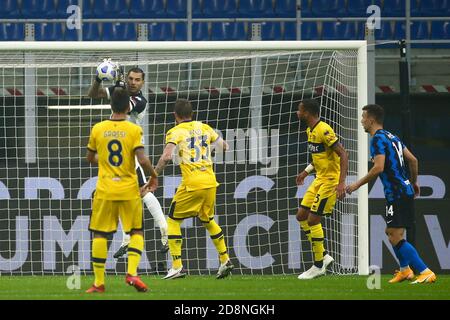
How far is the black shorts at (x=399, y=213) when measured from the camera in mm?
10719

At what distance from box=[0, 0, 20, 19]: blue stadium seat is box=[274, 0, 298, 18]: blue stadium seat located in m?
3.88

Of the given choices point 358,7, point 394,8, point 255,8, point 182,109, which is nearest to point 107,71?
point 182,109

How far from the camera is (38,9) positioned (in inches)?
Answer: 706

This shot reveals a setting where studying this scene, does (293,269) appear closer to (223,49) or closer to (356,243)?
(356,243)

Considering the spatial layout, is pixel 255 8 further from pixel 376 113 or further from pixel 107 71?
pixel 376 113

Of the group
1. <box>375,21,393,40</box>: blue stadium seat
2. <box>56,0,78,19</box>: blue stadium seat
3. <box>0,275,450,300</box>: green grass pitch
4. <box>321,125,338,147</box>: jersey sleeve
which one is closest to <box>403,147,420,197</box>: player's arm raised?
<box>321,125,338,147</box>: jersey sleeve

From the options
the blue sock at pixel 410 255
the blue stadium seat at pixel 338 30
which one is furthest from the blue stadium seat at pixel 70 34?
the blue sock at pixel 410 255

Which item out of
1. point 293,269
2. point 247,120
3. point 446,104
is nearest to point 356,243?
point 293,269

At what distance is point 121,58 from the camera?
13.5m

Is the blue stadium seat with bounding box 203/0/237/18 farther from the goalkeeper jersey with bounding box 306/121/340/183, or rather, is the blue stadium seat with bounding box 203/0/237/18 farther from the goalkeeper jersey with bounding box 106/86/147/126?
the goalkeeper jersey with bounding box 306/121/340/183

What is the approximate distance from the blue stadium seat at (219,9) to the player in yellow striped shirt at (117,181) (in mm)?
8438

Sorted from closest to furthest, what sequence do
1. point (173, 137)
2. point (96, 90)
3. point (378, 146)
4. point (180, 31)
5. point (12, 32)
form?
point (378, 146), point (173, 137), point (96, 90), point (12, 32), point (180, 31)

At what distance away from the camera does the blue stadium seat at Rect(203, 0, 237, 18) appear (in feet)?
58.2

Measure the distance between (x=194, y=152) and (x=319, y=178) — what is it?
133cm
